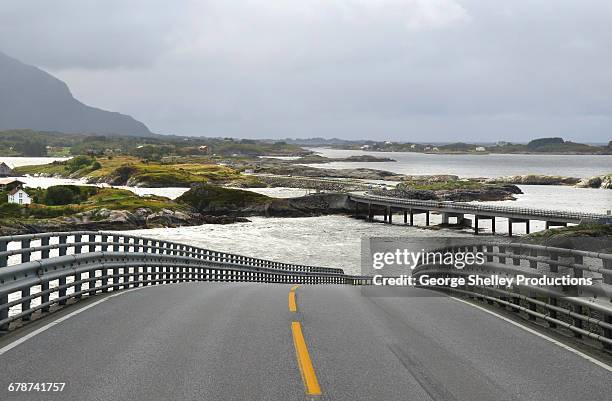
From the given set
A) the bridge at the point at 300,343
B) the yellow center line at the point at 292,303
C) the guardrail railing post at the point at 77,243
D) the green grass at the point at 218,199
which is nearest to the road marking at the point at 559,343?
the bridge at the point at 300,343

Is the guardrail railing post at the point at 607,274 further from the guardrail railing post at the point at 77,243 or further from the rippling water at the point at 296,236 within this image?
the rippling water at the point at 296,236

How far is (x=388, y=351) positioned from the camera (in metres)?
8.75

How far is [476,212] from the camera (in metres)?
93.8

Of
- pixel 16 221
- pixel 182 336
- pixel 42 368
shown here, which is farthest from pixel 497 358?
pixel 16 221

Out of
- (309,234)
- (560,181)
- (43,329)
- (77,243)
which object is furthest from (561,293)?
(560,181)

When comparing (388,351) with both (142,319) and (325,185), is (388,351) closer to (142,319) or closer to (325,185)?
(142,319)

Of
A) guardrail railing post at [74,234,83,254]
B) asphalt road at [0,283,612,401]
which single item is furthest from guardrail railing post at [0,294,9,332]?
guardrail railing post at [74,234,83,254]

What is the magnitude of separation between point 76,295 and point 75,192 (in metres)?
103

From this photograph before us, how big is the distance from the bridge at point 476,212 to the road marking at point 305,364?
6809cm

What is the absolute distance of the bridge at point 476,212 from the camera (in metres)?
84.1

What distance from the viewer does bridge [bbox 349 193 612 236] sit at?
8406 centimetres

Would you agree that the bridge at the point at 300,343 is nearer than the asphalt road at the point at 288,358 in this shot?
No

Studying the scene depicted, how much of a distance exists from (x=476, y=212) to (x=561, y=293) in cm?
8614

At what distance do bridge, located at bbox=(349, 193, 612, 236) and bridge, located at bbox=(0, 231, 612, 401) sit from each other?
65.2m
